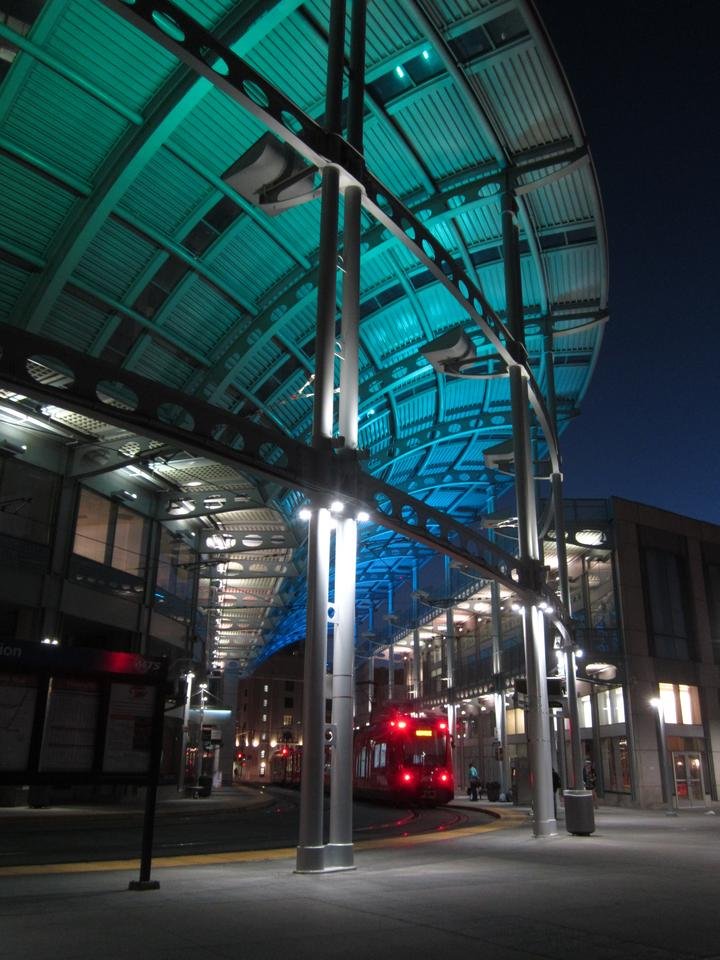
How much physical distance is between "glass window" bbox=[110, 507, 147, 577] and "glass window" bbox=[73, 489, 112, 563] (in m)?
0.55

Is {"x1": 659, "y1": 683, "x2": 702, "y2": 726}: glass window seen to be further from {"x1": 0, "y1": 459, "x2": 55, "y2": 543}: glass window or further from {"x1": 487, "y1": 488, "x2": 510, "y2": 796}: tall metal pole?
{"x1": 0, "y1": 459, "x2": 55, "y2": 543}: glass window

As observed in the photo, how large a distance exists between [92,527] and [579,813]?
1738 centimetres

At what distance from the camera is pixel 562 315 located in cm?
2581

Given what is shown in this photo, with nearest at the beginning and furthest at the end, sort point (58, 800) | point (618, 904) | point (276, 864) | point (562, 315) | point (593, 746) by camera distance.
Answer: point (618, 904) < point (276, 864) < point (58, 800) < point (562, 315) < point (593, 746)

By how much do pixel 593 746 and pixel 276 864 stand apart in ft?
88.2

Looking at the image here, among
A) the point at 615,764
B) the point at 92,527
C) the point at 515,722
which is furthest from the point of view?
the point at 515,722

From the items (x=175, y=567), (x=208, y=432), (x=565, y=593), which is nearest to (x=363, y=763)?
(x=175, y=567)

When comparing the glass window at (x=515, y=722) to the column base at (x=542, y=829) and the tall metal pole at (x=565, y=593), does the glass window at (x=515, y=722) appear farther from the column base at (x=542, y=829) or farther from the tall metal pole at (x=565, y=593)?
the column base at (x=542, y=829)

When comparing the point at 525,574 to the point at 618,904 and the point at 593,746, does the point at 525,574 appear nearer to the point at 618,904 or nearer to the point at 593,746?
the point at 618,904

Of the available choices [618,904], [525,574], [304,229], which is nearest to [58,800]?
[525,574]

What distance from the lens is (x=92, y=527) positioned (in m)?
25.9

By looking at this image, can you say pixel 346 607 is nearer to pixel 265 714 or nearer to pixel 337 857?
pixel 337 857

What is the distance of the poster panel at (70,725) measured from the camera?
7.40 meters

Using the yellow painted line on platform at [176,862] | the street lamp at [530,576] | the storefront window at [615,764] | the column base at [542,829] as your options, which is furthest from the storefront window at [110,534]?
the storefront window at [615,764]
